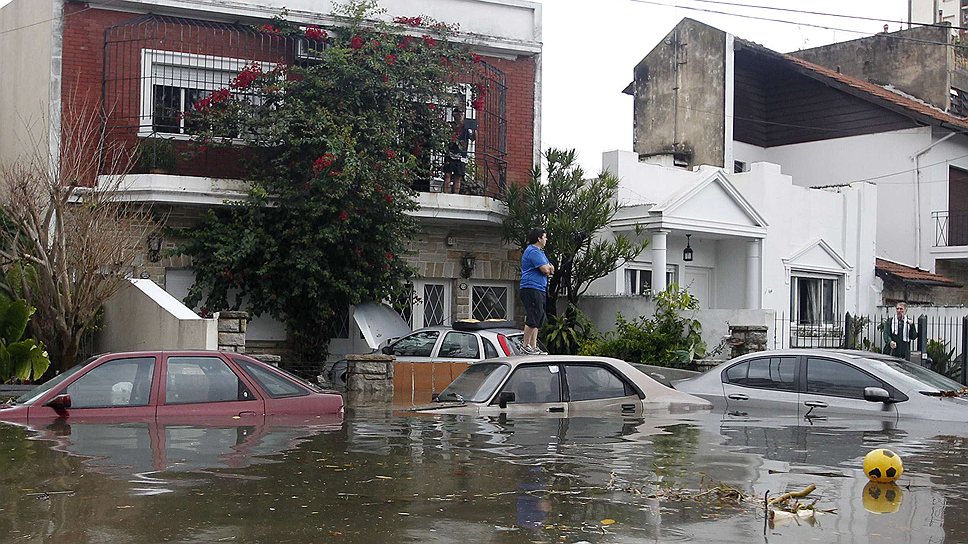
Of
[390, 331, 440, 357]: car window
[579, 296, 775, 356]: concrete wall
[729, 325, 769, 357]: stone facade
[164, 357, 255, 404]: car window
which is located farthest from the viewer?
[579, 296, 775, 356]: concrete wall

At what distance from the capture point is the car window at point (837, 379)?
502 inches

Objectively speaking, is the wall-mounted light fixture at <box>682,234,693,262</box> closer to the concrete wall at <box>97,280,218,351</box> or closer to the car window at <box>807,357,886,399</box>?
the car window at <box>807,357,886,399</box>

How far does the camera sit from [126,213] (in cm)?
1850

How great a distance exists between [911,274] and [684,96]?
7494 millimetres

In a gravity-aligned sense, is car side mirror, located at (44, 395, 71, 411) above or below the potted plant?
below

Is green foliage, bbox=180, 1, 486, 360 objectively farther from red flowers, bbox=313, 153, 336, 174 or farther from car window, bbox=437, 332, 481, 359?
car window, bbox=437, 332, 481, 359

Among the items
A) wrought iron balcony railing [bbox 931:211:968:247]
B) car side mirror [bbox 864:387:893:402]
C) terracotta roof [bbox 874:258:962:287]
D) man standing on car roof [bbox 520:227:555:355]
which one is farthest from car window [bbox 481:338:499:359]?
wrought iron balcony railing [bbox 931:211:968:247]

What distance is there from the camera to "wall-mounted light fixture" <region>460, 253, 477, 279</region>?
861 inches

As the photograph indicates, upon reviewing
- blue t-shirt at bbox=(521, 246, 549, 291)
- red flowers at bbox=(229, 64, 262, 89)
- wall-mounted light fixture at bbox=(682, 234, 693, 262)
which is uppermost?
red flowers at bbox=(229, 64, 262, 89)

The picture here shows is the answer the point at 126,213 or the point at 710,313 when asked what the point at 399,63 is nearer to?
the point at 126,213

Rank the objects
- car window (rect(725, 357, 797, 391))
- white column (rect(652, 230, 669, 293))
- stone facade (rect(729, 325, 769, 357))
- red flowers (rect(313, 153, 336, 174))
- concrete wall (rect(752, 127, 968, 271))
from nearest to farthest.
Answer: car window (rect(725, 357, 797, 391)) < red flowers (rect(313, 153, 336, 174)) < stone facade (rect(729, 325, 769, 357)) < white column (rect(652, 230, 669, 293)) < concrete wall (rect(752, 127, 968, 271))

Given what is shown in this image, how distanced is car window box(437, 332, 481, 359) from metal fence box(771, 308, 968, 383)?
240 inches

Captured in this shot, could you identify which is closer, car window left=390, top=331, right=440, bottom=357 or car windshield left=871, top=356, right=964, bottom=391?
car windshield left=871, top=356, right=964, bottom=391

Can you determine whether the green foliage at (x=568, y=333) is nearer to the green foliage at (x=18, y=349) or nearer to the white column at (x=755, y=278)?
the white column at (x=755, y=278)
